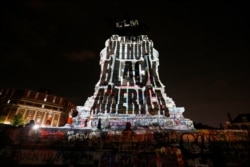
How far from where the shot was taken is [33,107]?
5009cm

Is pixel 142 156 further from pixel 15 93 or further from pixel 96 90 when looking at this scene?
pixel 15 93

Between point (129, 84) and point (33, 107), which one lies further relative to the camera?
point (33, 107)

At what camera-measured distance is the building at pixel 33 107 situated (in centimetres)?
4648

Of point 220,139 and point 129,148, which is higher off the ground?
point 220,139

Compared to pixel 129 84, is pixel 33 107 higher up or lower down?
lower down

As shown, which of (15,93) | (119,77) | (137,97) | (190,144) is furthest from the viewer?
(15,93)

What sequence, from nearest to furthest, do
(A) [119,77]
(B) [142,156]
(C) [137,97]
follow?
(B) [142,156]
(C) [137,97]
(A) [119,77]

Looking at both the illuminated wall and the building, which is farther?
the building

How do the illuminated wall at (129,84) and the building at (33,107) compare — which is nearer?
the illuminated wall at (129,84)

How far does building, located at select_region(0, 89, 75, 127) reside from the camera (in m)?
46.5

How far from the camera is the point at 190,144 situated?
14328 millimetres

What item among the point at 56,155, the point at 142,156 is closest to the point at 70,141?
the point at 56,155

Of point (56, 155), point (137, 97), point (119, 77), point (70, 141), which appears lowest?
point (56, 155)

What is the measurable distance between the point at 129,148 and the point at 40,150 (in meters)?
8.59
